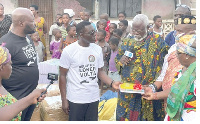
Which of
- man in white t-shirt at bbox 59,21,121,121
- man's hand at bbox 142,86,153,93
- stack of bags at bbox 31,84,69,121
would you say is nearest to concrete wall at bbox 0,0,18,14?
stack of bags at bbox 31,84,69,121

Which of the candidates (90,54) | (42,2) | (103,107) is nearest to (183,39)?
(90,54)

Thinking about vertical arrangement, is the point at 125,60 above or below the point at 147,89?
above

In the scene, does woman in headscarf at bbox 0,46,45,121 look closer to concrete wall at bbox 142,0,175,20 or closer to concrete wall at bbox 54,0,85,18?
concrete wall at bbox 142,0,175,20

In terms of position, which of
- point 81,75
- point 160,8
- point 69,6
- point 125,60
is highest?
point 69,6

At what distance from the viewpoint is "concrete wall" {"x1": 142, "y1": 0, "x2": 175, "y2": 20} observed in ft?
40.5

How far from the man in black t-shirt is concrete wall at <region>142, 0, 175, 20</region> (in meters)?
8.79

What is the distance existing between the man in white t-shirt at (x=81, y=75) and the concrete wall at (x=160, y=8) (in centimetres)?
864

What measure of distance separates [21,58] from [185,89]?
223cm

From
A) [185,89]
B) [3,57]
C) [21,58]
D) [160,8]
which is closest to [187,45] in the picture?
[185,89]

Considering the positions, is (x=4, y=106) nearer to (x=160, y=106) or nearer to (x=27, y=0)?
(x=160, y=106)

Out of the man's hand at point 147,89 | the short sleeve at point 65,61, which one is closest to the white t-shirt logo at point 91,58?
the short sleeve at point 65,61

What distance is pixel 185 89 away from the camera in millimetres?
2547

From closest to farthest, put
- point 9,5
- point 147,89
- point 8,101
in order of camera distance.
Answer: point 8,101 < point 147,89 < point 9,5

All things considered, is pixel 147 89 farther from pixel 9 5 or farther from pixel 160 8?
pixel 9 5
